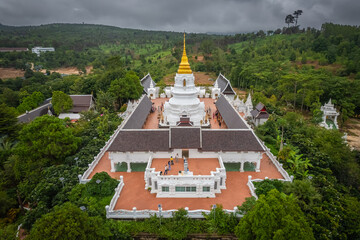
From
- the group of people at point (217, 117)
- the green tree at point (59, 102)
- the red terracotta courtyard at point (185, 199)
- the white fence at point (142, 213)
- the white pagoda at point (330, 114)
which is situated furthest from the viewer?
the green tree at point (59, 102)

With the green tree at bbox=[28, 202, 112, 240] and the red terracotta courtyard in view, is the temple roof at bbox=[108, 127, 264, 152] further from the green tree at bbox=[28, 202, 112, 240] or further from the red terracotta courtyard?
the green tree at bbox=[28, 202, 112, 240]

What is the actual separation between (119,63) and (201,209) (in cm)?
4668

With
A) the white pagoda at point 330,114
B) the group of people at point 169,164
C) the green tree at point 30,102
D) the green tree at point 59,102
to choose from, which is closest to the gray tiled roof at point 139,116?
the group of people at point 169,164

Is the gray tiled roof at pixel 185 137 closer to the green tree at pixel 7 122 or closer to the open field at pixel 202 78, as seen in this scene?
the green tree at pixel 7 122

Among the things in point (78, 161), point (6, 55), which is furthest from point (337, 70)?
point (6, 55)

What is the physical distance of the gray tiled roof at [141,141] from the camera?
23250 millimetres

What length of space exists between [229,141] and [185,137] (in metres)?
4.75

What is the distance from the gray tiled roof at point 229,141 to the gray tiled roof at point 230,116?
9.50ft

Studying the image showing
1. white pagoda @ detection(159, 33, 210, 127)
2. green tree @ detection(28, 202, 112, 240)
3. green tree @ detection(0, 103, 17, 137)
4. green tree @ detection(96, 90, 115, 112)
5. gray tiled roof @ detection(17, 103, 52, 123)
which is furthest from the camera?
green tree @ detection(96, 90, 115, 112)

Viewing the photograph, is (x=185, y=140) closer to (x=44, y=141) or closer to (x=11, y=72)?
(x=44, y=141)

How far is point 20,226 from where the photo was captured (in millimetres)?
18125

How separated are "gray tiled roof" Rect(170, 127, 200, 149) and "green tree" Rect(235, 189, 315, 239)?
10.1 metres

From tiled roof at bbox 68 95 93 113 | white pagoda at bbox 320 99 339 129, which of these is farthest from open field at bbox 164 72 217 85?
white pagoda at bbox 320 99 339 129

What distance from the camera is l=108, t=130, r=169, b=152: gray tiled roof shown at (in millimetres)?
23250
